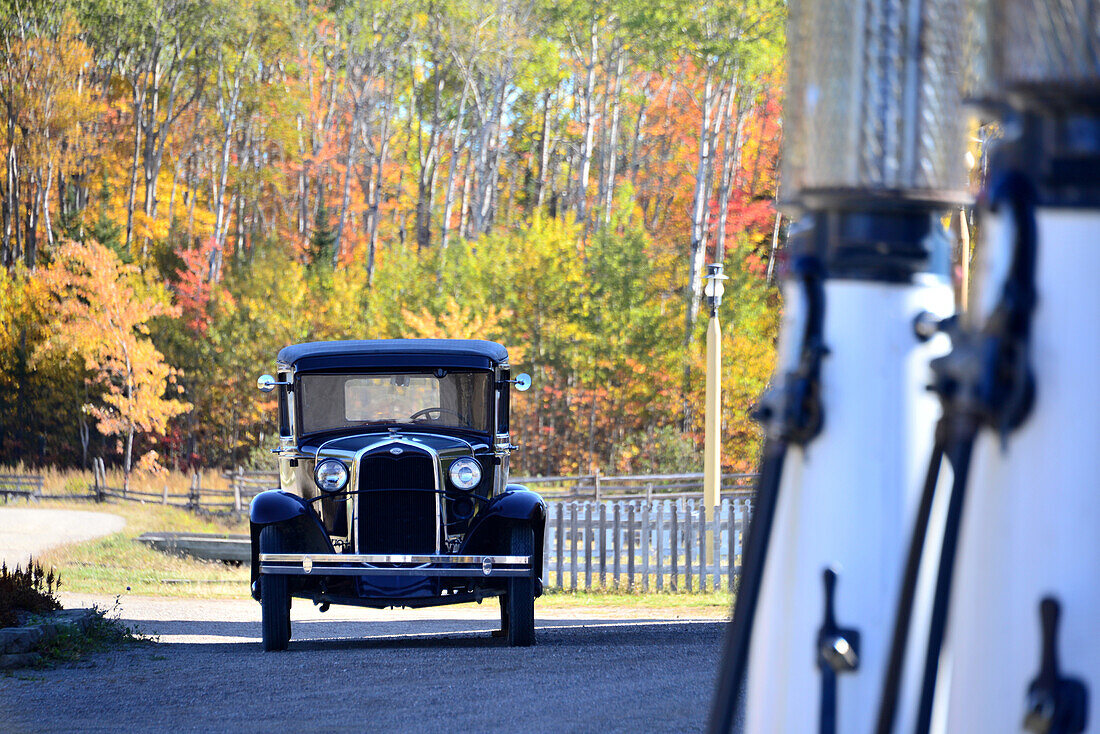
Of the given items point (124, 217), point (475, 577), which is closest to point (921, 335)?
point (475, 577)

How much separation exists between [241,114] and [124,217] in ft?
16.5

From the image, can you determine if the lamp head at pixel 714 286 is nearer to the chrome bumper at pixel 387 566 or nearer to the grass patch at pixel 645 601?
the grass patch at pixel 645 601

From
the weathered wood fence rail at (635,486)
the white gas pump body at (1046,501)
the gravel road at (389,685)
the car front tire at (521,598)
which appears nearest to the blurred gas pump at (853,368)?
the white gas pump body at (1046,501)

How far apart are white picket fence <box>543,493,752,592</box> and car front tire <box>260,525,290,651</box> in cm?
568

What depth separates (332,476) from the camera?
9453 millimetres

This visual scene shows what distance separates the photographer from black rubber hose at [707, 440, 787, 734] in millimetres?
1910

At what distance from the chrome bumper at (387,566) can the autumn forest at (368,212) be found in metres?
24.0

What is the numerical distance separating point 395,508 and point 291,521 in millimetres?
710

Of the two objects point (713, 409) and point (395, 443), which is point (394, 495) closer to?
point (395, 443)

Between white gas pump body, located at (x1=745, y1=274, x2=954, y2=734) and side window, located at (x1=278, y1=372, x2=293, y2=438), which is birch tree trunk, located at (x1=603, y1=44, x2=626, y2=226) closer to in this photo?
side window, located at (x1=278, y1=372, x2=293, y2=438)

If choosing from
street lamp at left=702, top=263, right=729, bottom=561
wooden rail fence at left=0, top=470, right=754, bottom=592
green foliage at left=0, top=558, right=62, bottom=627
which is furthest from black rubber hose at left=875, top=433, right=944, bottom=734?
street lamp at left=702, top=263, right=729, bottom=561

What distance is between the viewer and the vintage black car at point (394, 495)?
356 inches

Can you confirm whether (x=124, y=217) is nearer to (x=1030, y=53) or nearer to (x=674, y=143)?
(x=674, y=143)

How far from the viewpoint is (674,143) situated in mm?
47562
